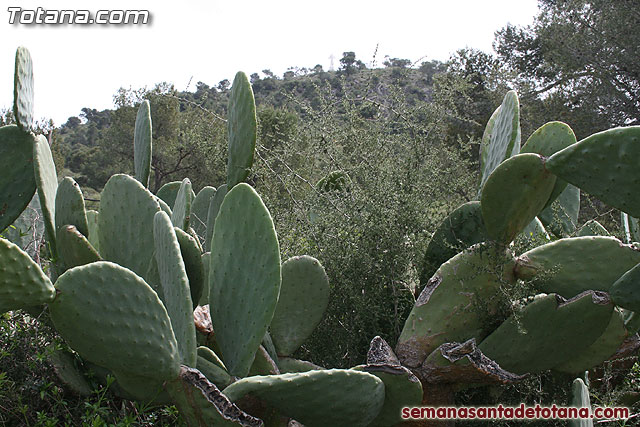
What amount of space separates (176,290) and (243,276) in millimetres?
221

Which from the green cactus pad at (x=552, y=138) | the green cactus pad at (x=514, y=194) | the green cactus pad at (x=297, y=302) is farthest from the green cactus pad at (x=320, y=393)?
the green cactus pad at (x=552, y=138)

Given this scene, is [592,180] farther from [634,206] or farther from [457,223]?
[457,223]

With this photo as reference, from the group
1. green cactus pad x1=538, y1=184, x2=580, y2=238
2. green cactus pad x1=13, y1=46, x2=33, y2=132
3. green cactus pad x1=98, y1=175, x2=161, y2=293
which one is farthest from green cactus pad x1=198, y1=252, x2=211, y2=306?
green cactus pad x1=538, y1=184, x2=580, y2=238

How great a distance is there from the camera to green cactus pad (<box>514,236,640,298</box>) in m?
2.00

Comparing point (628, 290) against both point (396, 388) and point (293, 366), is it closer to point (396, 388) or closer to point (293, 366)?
point (396, 388)

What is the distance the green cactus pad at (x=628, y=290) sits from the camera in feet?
5.89

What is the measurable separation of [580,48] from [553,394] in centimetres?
1161

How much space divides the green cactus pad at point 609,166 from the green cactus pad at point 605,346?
1.91ft

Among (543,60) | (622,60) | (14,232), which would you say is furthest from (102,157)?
(14,232)

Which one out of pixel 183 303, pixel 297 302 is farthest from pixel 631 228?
pixel 183 303

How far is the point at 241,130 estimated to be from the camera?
7.98 ft

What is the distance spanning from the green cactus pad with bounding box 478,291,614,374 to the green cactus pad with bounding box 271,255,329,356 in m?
0.59

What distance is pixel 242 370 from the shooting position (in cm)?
174

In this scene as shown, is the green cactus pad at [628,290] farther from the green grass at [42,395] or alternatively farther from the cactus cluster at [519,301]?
the green grass at [42,395]
